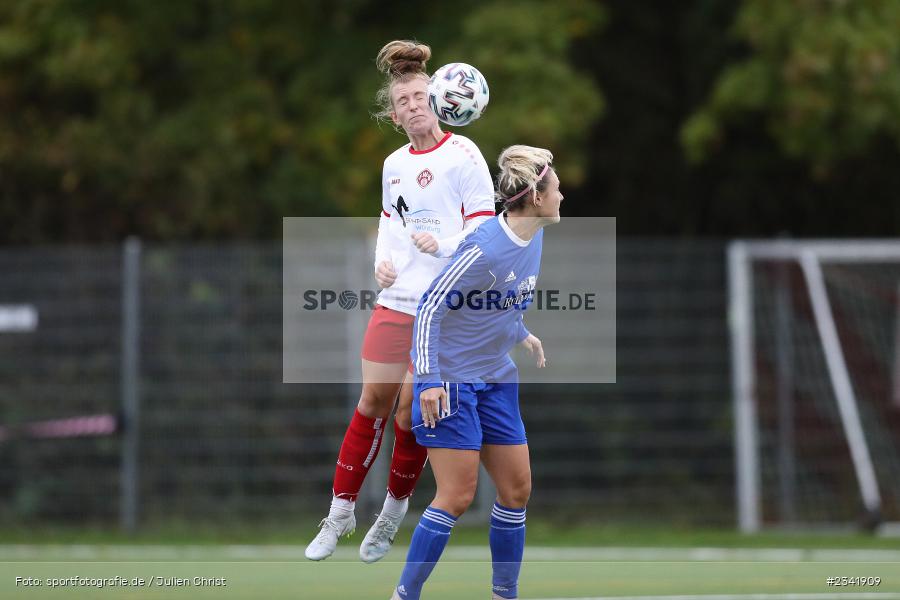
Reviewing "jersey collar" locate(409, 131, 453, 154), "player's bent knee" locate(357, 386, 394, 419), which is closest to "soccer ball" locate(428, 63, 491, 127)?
"jersey collar" locate(409, 131, 453, 154)

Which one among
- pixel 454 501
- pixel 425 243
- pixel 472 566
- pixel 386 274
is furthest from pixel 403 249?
pixel 472 566

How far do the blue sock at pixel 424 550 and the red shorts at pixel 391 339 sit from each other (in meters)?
0.84

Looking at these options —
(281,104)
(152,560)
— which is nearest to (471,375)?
(152,560)

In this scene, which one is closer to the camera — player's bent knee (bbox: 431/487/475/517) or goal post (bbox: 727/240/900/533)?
player's bent knee (bbox: 431/487/475/517)

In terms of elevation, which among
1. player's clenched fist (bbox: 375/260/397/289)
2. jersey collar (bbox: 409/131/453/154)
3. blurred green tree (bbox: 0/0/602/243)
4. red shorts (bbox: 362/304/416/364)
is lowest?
red shorts (bbox: 362/304/416/364)

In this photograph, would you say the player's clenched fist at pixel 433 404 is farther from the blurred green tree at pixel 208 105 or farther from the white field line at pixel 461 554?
the blurred green tree at pixel 208 105

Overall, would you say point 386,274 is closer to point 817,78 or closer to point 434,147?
point 434,147

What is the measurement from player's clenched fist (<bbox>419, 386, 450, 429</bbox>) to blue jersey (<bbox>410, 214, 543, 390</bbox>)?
37 mm

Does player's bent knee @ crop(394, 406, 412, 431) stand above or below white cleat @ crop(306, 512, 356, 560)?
above

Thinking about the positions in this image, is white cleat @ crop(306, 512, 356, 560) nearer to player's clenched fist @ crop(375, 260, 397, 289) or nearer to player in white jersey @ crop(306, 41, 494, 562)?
player in white jersey @ crop(306, 41, 494, 562)

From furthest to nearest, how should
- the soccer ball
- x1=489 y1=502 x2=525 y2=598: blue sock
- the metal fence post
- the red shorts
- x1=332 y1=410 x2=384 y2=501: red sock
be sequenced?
the metal fence post < x1=332 y1=410 x2=384 y2=501: red sock < the red shorts < x1=489 y1=502 x2=525 y2=598: blue sock < the soccer ball

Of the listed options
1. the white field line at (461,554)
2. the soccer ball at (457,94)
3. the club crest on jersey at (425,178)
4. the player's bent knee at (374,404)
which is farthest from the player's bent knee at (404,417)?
the white field line at (461,554)

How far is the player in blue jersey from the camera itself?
610 cm

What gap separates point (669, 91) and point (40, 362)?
7230mm
